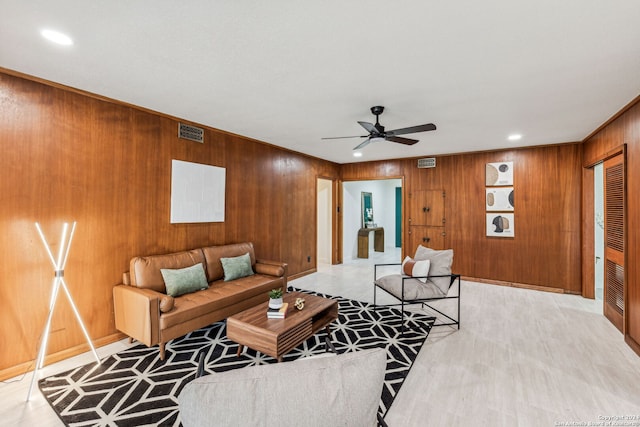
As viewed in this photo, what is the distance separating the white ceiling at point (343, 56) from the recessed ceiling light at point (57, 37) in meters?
0.05

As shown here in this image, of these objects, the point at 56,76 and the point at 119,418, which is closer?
the point at 119,418

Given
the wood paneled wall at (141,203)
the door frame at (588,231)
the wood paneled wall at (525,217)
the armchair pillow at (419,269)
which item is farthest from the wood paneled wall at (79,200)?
the door frame at (588,231)

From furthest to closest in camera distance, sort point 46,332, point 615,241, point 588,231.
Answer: point 588,231 < point 615,241 < point 46,332

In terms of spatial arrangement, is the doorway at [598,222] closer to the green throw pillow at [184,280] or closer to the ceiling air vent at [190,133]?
the green throw pillow at [184,280]

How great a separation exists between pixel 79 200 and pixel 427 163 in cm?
570

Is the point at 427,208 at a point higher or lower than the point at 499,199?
lower

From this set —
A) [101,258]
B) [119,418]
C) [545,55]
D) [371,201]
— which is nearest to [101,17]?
[101,258]

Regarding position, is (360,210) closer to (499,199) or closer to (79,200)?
(499,199)

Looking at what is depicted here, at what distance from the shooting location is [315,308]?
3002 millimetres

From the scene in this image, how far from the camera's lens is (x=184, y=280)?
3295 mm

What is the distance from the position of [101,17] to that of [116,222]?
2116 millimetres

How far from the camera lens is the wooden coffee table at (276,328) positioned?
8.04 feet

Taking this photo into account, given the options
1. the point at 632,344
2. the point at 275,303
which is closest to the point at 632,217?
the point at 632,344

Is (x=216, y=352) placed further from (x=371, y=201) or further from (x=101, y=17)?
(x=371, y=201)
